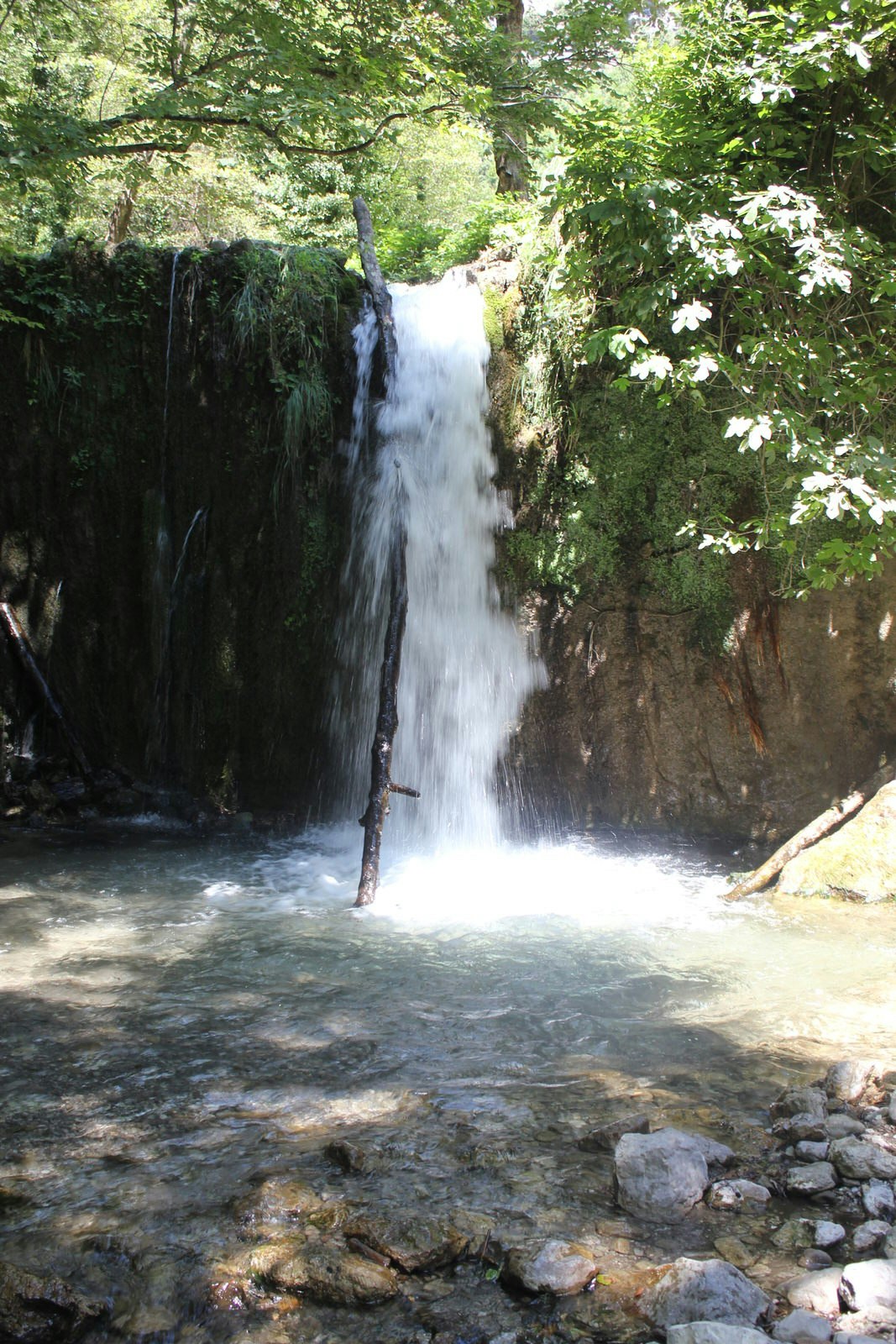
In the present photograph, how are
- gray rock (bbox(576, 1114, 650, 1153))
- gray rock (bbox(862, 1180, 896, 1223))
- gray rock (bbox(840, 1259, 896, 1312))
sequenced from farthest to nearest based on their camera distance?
gray rock (bbox(576, 1114, 650, 1153)), gray rock (bbox(862, 1180, 896, 1223)), gray rock (bbox(840, 1259, 896, 1312))

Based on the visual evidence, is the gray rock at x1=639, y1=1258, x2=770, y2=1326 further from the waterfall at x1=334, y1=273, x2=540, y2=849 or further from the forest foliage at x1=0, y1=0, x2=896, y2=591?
the waterfall at x1=334, y1=273, x2=540, y2=849

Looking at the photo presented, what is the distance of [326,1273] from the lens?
2.22 metres

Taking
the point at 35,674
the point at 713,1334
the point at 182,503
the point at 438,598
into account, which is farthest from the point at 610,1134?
the point at 35,674

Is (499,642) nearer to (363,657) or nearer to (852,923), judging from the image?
(363,657)

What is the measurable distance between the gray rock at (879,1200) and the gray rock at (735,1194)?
0.81 feet

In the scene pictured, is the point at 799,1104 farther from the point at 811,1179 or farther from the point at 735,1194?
the point at 735,1194

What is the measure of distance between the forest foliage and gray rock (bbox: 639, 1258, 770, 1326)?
13.2 ft

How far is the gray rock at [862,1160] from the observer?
2.57m

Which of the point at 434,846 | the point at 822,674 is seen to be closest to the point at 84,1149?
the point at 434,846

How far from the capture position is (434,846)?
7395mm

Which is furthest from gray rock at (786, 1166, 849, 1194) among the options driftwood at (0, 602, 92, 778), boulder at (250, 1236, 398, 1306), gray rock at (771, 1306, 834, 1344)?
driftwood at (0, 602, 92, 778)

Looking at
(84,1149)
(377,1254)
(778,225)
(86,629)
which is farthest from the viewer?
(86,629)

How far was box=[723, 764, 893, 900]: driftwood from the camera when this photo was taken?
609cm

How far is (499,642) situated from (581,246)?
3024 mm
